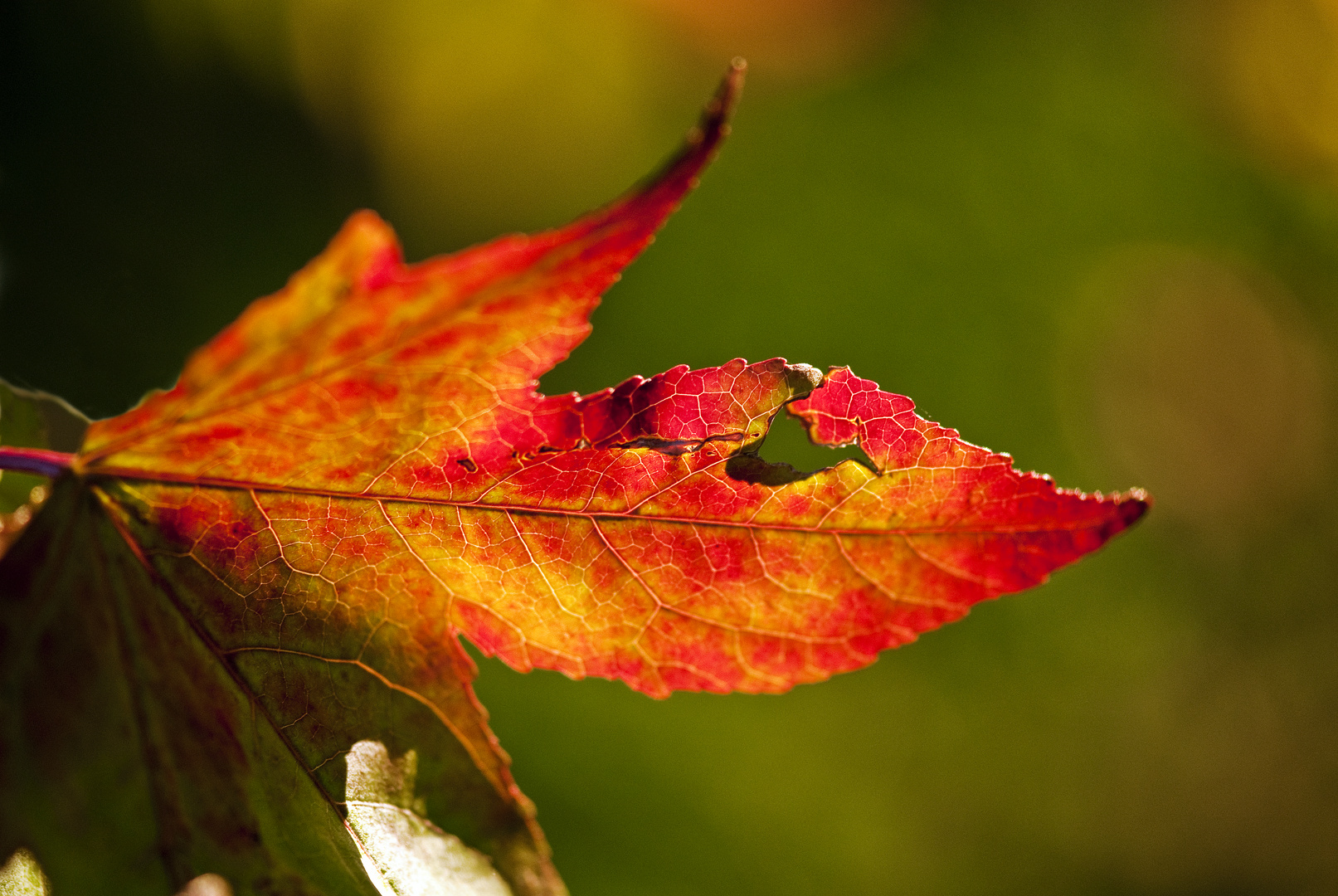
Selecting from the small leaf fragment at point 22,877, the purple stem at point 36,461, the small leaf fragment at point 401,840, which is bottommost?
the small leaf fragment at point 401,840

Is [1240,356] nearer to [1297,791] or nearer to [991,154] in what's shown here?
[991,154]

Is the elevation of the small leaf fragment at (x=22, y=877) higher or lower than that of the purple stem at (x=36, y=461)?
lower

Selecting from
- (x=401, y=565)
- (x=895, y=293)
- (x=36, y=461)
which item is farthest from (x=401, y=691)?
(x=895, y=293)

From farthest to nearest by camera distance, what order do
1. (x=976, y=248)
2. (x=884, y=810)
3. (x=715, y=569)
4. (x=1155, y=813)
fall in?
(x=976, y=248) < (x=1155, y=813) < (x=884, y=810) < (x=715, y=569)

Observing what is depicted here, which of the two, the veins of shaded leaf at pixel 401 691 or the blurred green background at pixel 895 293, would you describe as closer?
the veins of shaded leaf at pixel 401 691

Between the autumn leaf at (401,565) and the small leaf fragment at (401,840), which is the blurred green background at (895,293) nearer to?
the autumn leaf at (401,565)

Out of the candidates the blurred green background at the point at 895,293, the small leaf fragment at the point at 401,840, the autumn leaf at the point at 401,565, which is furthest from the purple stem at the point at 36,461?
the blurred green background at the point at 895,293

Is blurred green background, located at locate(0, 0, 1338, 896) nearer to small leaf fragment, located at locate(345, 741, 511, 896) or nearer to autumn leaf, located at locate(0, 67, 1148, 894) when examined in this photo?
autumn leaf, located at locate(0, 67, 1148, 894)

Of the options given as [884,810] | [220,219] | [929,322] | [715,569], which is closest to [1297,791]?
[884,810]
